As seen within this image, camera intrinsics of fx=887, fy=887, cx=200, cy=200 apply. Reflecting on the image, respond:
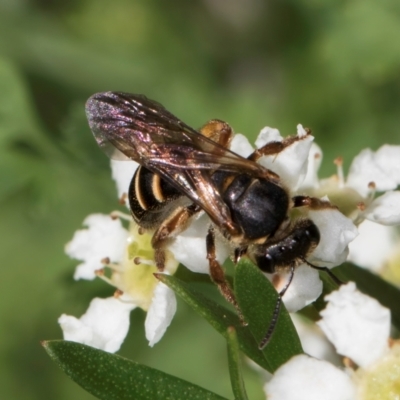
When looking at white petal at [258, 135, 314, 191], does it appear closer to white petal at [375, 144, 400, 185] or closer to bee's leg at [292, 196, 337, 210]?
bee's leg at [292, 196, 337, 210]

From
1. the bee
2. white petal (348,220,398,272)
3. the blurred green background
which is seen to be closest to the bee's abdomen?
the bee

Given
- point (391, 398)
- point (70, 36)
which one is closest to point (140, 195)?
point (391, 398)

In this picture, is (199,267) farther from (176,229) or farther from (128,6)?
(128,6)

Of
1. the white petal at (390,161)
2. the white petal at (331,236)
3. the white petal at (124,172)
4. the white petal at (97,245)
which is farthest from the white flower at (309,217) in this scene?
the white petal at (97,245)

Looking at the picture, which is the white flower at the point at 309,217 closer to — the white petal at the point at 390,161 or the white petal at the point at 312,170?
the white petal at the point at 312,170

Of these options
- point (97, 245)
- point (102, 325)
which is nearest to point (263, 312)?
point (102, 325)
